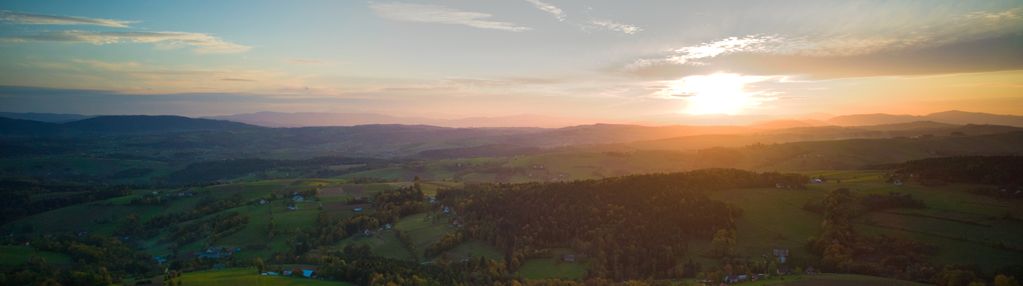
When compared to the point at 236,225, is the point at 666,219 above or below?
above

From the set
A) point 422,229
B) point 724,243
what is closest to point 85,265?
point 422,229

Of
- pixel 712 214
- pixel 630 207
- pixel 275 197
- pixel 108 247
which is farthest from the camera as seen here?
pixel 275 197

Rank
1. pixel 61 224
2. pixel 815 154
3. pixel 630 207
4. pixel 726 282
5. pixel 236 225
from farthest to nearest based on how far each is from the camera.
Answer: pixel 815 154
pixel 61 224
pixel 236 225
pixel 630 207
pixel 726 282

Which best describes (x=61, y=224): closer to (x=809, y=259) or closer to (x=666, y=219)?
(x=666, y=219)

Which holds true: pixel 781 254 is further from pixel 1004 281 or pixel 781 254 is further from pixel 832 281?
pixel 1004 281

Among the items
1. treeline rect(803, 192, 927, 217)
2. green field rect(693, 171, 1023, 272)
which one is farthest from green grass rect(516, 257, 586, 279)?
treeline rect(803, 192, 927, 217)

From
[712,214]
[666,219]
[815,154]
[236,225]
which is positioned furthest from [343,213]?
[815,154]

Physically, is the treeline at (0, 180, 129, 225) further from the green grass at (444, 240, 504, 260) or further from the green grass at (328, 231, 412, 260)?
the green grass at (444, 240, 504, 260)
